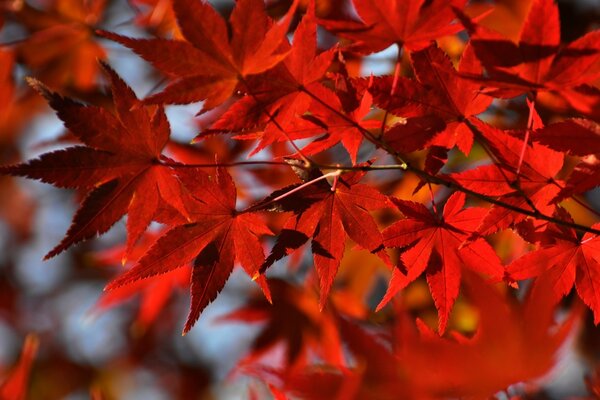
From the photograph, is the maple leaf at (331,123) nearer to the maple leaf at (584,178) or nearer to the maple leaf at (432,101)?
the maple leaf at (432,101)

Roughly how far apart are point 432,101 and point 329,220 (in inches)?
7.7

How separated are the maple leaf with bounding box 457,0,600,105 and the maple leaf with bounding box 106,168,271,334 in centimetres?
34

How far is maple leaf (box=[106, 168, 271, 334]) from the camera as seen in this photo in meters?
0.78

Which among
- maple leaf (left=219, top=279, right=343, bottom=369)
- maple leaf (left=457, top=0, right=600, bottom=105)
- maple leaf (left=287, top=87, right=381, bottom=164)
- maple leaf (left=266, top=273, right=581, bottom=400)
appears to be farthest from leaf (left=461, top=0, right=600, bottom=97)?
maple leaf (left=219, top=279, right=343, bottom=369)

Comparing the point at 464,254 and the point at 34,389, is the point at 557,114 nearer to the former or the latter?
the point at 464,254

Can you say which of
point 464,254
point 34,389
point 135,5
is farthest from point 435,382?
point 34,389

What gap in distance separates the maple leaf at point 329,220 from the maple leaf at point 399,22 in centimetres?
19

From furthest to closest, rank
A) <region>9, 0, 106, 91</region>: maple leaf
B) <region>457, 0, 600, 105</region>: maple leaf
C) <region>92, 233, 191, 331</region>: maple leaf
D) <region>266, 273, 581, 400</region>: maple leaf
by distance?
<region>9, 0, 106, 91</region>: maple leaf → <region>92, 233, 191, 331</region>: maple leaf → <region>457, 0, 600, 105</region>: maple leaf → <region>266, 273, 581, 400</region>: maple leaf

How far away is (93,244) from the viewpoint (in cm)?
380

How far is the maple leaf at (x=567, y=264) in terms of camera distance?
81cm

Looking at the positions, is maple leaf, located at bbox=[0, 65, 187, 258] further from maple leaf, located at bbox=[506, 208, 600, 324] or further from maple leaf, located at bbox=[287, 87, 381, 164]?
maple leaf, located at bbox=[506, 208, 600, 324]

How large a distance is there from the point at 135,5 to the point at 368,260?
101 centimetres

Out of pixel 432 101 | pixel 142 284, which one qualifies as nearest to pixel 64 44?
pixel 142 284

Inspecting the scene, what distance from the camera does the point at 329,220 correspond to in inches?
32.8
